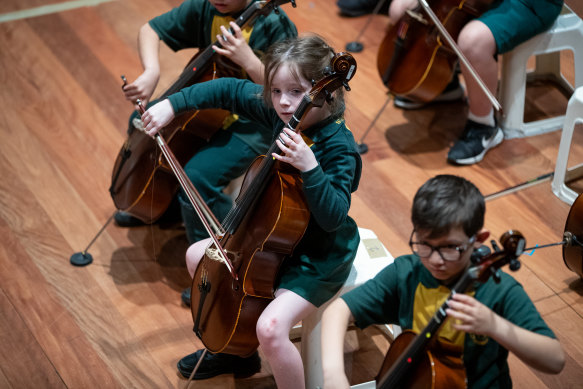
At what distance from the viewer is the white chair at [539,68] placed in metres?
2.59

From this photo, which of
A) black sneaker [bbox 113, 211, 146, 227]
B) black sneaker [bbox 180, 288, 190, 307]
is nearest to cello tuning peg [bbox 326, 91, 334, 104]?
black sneaker [bbox 180, 288, 190, 307]

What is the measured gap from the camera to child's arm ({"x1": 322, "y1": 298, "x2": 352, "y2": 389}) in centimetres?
142

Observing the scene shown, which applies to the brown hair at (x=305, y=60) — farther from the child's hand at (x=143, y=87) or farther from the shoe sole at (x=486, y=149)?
the shoe sole at (x=486, y=149)

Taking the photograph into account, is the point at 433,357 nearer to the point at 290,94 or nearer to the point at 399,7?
the point at 290,94

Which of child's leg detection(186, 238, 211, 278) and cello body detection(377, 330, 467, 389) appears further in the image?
child's leg detection(186, 238, 211, 278)

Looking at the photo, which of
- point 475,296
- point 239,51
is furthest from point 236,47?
point 475,296

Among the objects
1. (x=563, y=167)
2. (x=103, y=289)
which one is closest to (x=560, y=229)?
(x=563, y=167)

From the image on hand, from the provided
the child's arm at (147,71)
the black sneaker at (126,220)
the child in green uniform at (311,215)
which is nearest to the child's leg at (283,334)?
the child in green uniform at (311,215)

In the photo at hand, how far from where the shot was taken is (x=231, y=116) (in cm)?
222

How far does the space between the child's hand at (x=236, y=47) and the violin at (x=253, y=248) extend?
0.42 metres

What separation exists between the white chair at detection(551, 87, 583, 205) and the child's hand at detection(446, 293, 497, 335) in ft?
4.09

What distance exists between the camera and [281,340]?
5.35ft

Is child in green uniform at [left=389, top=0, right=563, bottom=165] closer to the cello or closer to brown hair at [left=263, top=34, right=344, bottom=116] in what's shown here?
the cello

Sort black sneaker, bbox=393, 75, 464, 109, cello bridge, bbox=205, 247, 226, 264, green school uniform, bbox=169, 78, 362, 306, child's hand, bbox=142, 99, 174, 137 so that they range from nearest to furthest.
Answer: green school uniform, bbox=169, 78, 362, 306 → cello bridge, bbox=205, 247, 226, 264 → child's hand, bbox=142, 99, 174, 137 → black sneaker, bbox=393, 75, 464, 109
